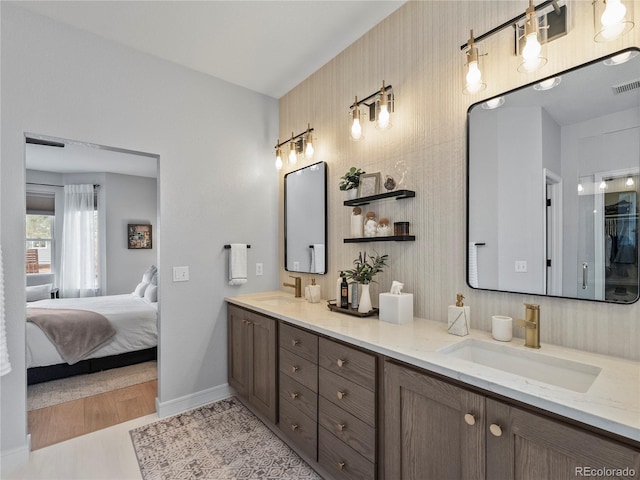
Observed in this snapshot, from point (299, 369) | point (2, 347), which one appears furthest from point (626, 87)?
point (2, 347)

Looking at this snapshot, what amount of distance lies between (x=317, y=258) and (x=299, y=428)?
1.24 metres

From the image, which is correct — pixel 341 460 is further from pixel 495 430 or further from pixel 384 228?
pixel 384 228

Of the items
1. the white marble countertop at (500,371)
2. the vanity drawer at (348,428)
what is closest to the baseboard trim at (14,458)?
the white marble countertop at (500,371)

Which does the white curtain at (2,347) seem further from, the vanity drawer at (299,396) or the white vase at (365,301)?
the white vase at (365,301)

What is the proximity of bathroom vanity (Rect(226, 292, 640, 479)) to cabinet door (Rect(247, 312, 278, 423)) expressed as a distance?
2 centimetres

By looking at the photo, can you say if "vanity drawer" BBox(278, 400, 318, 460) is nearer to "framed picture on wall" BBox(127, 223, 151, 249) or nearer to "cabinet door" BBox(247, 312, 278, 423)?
"cabinet door" BBox(247, 312, 278, 423)

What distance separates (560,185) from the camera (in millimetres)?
1377

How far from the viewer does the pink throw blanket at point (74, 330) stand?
316cm

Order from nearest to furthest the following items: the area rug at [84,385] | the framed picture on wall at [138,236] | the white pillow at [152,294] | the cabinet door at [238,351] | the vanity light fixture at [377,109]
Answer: the vanity light fixture at [377,109], the cabinet door at [238,351], the area rug at [84,385], the white pillow at [152,294], the framed picture on wall at [138,236]

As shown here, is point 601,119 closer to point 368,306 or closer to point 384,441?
point 368,306

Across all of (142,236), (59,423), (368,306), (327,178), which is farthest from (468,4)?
(142,236)

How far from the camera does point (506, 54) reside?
1550 millimetres

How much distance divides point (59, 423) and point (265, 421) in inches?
60.9

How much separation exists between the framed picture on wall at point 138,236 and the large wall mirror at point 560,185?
6092 mm
